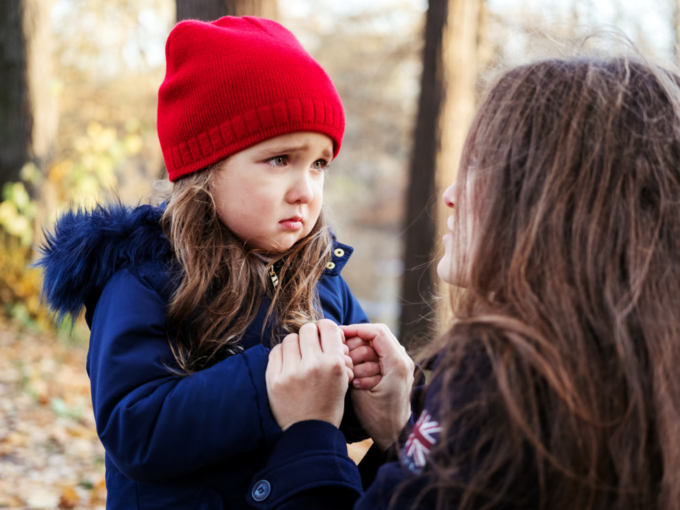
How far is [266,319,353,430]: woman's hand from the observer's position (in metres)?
1.49

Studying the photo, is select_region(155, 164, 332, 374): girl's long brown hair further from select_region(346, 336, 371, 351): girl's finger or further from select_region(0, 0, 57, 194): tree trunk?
select_region(0, 0, 57, 194): tree trunk

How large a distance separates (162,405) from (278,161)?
2.58 feet

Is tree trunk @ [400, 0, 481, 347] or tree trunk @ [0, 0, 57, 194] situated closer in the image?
tree trunk @ [400, 0, 481, 347]

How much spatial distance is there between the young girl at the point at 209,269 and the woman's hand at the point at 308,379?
36 millimetres

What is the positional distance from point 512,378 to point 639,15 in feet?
29.2

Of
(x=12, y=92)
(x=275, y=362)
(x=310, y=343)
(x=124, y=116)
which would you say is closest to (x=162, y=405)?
(x=275, y=362)

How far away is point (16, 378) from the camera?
518cm

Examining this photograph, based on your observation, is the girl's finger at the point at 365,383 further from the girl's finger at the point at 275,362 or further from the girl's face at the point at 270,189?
the girl's face at the point at 270,189

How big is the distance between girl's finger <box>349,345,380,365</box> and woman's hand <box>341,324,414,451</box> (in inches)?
0.5

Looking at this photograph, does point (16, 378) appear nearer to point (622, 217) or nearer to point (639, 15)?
point (622, 217)

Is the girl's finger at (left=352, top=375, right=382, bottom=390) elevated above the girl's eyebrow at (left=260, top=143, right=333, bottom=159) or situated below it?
below

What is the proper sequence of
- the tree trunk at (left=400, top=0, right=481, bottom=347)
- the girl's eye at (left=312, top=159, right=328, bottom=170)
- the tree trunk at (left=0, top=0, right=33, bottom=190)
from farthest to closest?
the tree trunk at (left=0, top=0, right=33, bottom=190)
the tree trunk at (left=400, top=0, right=481, bottom=347)
the girl's eye at (left=312, top=159, right=328, bottom=170)

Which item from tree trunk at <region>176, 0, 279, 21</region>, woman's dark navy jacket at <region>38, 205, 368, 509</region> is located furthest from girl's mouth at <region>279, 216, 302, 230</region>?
tree trunk at <region>176, 0, 279, 21</region>

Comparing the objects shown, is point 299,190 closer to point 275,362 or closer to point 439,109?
point 275,362
